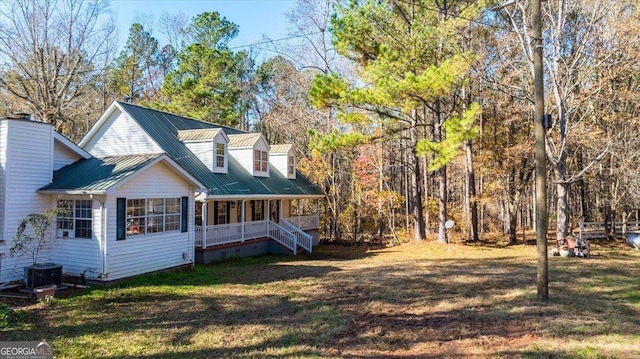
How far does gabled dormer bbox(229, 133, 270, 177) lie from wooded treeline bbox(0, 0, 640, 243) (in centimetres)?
270

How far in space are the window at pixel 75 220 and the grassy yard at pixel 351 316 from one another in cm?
197

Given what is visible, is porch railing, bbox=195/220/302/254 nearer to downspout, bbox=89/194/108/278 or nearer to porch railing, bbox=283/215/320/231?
porch railing, bbox=283/215/320/231

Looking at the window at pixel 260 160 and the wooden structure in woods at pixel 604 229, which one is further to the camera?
the wooden structure in woods at pixel 604 229

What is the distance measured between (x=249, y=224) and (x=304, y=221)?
487cm

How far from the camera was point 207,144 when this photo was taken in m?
17.2

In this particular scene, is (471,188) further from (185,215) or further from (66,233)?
(66,233)

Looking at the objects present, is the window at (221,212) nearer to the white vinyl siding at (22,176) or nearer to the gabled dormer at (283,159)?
the gabled dormer at (283,159)

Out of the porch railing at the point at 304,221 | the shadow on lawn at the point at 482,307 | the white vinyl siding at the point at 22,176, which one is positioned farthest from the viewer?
the porch railing at the point at 304,221

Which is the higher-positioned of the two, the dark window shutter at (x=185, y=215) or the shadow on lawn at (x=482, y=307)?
the dark window shutter at (x=185, y=215)

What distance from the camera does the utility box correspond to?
372 inches

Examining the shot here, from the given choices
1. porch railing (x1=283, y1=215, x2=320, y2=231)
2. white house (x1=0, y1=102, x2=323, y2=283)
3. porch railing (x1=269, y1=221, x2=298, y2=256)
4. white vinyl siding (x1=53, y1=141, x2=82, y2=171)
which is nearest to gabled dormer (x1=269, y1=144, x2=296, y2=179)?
porch railing (x1=283, y1=215, x2=320, y2=231)

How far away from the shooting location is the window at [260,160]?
65.0 ft

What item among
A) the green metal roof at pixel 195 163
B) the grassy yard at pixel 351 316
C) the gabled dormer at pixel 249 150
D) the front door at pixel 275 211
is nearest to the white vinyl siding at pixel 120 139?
the green metal roof at pixel 195 163

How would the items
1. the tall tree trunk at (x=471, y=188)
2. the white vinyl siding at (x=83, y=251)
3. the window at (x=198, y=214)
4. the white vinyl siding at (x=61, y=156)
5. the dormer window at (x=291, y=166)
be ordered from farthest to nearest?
the dormer window at (x=291, y=166), the tall tree trunk at (x=471, y=188), the window at (x=198, y=214), the white vinyl siding at (x=61, y=156), the white vinyl siding at (x=83, y=251)
